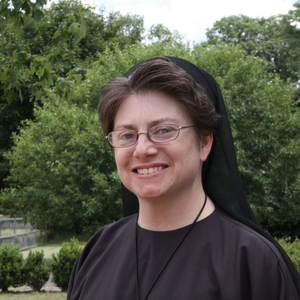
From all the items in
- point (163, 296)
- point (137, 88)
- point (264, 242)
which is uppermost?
point (137, 88)

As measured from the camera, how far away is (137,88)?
1.65 meters

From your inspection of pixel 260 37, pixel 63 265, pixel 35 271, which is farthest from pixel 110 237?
pixel 260 37

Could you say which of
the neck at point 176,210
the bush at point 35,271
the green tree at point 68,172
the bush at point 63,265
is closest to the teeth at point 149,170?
the neck at point 176,210

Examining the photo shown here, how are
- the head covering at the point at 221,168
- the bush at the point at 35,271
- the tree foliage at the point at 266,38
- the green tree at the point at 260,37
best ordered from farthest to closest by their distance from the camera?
the green tree at the point at 260,37, the tree foliage at the point at 266,38, the bush at the point at 35,271, the head covering at the point at 221,168

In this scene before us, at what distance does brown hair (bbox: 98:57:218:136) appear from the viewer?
1.60 meters

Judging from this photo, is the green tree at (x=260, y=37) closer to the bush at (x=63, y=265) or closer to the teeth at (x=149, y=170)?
the bush at (x=63, y=265)

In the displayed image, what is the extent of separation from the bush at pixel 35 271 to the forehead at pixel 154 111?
1005 centimetres

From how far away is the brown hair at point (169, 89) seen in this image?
160 cm

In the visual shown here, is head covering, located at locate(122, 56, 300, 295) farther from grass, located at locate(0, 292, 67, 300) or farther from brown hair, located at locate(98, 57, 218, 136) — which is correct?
grass, located at locate(0, 292, 67, 300)

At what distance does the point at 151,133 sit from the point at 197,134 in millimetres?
189

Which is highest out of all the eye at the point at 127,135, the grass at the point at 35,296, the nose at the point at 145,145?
the eye at the point at 127,135

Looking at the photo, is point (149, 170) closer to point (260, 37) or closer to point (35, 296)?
point (35, 296)

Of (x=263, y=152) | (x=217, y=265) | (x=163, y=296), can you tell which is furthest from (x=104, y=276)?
(x=263, y=152)

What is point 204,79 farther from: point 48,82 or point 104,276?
point 48,82
